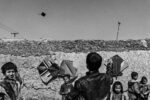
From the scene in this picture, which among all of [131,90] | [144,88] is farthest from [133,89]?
[144,88]

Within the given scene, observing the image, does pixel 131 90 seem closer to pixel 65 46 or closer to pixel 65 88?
pixel 65 88

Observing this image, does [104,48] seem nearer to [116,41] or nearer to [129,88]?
[116,41]

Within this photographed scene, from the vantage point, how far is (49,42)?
338 inches

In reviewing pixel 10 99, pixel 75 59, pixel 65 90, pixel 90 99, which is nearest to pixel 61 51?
pixel 75 59

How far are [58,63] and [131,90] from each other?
5.53ft

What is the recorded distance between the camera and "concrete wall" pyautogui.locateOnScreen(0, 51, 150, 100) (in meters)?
8.19

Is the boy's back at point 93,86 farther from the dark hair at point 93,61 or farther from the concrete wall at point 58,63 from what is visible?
the concrete wall at point 58,63

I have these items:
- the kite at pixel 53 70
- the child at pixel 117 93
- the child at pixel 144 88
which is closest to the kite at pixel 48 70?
the kite at pixel 53 70

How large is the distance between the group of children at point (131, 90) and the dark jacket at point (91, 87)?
12.9 ft

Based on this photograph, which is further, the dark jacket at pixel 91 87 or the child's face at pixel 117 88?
the child's face at pixel 117 88

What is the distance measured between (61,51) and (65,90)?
0.88 metres

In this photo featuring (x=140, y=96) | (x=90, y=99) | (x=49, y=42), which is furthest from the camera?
(x=49, y=42)

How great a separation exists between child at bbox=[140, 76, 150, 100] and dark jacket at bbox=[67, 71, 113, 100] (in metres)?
4.12

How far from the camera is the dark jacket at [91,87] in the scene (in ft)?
13.0
